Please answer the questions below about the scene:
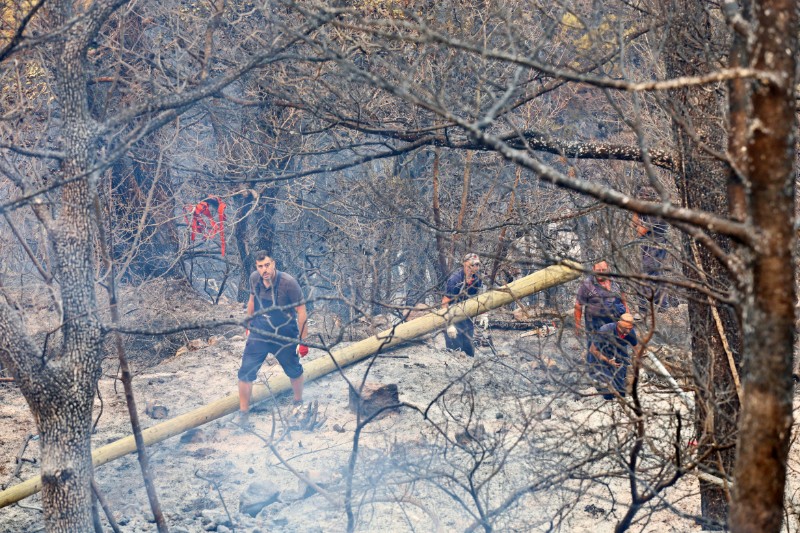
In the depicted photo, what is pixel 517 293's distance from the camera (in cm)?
990

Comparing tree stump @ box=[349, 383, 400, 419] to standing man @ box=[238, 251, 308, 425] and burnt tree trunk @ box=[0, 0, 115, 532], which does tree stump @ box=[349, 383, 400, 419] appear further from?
burnt tree trunk @ box=[0, 0, 115, 532]

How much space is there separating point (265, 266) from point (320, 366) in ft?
5.61

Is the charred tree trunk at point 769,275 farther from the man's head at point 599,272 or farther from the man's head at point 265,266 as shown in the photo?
the man's head at point 265,266

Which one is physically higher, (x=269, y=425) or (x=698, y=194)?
(x=698, y=194)

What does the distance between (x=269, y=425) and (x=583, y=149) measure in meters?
5.10

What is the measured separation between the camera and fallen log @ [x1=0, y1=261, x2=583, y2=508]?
8.44m

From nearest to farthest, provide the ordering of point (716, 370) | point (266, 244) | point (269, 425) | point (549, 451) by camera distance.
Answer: point (549, 451)
point (716, 370)
point (269, 425)
point (266, 244)

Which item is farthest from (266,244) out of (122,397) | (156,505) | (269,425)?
(156,505)

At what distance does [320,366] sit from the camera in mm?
10250

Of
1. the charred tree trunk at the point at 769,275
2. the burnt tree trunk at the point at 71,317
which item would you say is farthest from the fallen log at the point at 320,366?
the charred tree trunk at the point at 769,275

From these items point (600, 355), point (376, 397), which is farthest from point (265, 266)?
point (600, 355)

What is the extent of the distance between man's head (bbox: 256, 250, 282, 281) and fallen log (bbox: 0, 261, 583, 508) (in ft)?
4.14

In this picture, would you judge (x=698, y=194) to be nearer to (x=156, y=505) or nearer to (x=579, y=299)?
(x=579, y=299)

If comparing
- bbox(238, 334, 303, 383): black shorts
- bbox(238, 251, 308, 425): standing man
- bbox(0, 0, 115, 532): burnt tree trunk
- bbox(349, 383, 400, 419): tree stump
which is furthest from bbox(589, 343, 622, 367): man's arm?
bbox(238, 334, 303, 383): black shorts
